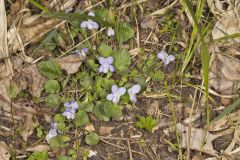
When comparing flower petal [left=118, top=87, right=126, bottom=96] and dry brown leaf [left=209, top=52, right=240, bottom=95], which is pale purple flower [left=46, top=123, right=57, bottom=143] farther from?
dry brown leaf [left=209, top=52, right=240, bottom=95]

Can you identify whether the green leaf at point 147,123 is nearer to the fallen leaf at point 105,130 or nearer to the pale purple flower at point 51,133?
the fallen leaf at point 105,130

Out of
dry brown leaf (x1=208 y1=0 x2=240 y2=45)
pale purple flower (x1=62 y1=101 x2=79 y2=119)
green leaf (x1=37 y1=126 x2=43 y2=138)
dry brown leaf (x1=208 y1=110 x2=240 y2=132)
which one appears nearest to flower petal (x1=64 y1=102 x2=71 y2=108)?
pale purple flower (x1=62 y1=101 x2=79 y2=119)

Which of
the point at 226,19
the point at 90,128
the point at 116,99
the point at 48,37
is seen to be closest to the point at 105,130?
the point at 90,128

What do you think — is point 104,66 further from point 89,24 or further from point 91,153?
point 91,153

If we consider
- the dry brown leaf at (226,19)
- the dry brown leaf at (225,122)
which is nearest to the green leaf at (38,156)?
the dry brown leaf at (225,122)

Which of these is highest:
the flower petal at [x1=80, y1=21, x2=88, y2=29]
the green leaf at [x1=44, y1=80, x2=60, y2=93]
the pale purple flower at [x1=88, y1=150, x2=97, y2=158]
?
the flower petal at [x1=80, y1=21, x2=88, y2=29]

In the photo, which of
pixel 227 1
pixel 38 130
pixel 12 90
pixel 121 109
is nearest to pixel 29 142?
pixel 38 130

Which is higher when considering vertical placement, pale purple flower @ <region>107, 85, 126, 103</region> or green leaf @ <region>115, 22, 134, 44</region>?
green leaf @ <region>115, 22, 134, 44</region>

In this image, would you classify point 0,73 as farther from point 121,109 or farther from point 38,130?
Answer: point 121,109
